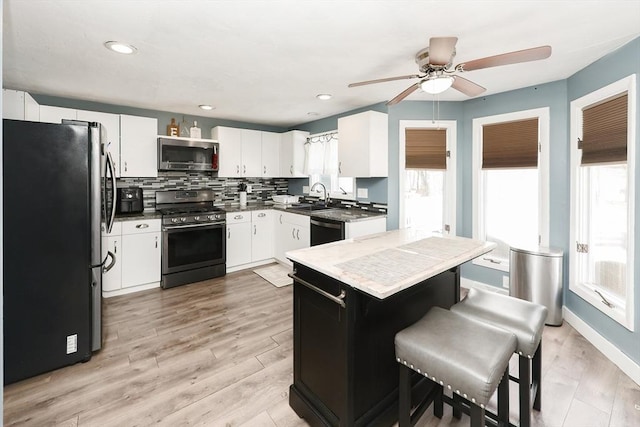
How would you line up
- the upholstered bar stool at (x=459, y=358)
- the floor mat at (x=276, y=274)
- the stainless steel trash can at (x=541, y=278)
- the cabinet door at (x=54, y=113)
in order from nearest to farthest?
the upholstered bar stool at (x=459, y=358), the stainless steel trash can at (x=541, y=278), the cabinet door at (x=54, y=113), the floor mat at (x=276, y=274)

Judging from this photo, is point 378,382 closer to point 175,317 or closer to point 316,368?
point 316,368

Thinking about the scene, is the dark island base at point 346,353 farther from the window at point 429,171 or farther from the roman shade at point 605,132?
the window at point 429,171

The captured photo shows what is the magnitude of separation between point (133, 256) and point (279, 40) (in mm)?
2990

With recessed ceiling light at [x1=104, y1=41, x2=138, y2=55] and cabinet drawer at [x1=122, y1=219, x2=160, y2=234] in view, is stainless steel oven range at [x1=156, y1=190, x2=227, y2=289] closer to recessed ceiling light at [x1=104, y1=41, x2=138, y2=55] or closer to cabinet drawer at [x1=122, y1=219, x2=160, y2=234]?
cabinet drawer at [x1=122, y1=219, x2=160, y2=234]

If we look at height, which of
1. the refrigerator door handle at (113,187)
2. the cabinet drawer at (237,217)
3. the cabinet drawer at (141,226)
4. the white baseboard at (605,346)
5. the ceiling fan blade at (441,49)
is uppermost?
the ceiling fan blade at (441,49)

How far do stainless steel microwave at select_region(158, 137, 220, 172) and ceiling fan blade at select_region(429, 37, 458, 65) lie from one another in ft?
11.1

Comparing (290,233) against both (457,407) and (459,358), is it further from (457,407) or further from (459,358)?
(459,358)

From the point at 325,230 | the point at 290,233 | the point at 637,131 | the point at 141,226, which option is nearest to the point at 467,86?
the point at 637,131

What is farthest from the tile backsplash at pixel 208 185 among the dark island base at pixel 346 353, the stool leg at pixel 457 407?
the stool leg at pixel 457 407

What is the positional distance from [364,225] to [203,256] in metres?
2.16

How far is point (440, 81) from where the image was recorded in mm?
2096

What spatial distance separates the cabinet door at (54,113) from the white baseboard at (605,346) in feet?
18.2

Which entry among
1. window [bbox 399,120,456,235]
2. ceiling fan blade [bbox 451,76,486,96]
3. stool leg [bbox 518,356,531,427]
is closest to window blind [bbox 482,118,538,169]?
window [bbox 399,120,456,235]

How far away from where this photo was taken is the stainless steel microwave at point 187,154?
4.07 m
